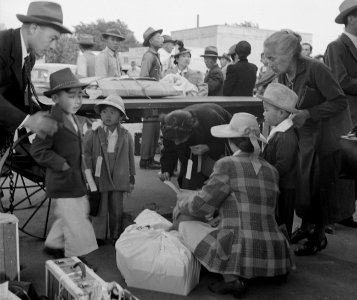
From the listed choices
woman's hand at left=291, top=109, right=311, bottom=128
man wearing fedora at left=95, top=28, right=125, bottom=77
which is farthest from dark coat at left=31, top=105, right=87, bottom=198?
man wearing fedora at left=95, top=28, right=125, bottom=77

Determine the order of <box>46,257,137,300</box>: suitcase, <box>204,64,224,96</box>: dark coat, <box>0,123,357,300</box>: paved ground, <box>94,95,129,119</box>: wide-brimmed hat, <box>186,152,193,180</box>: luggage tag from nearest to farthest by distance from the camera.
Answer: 1. <box>46,257,137,300</box>: suitcase
2. <box>0,123,357,300</box>: paved ground
3. <box>94,95,129,119</box>: wide-brimmed hat
4. <box>186,152,193,180</box>: luggage tag
5. <box>204,64,224,96</box>: dark coat

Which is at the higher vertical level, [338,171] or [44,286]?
[338,171]

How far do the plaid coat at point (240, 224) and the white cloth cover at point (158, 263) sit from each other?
13cm

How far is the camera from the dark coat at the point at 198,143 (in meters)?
4.36

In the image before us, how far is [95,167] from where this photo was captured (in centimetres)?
420

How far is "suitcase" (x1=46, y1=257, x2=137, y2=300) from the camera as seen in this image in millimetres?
2531

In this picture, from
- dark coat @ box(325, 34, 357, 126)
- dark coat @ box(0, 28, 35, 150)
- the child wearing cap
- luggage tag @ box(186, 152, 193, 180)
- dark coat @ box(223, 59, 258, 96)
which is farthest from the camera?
dark coat @ box(223, 59, 258, 96)

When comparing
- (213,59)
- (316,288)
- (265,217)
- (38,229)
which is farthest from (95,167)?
(213,59)

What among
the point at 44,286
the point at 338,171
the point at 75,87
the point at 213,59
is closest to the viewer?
the point at 44,286

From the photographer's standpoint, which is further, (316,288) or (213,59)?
(213,59)

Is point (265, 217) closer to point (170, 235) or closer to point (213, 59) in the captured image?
point (170, 235)

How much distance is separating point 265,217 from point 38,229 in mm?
2293

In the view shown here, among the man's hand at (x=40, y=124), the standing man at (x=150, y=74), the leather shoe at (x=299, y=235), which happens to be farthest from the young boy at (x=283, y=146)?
the standing man at (x=150, y=74)

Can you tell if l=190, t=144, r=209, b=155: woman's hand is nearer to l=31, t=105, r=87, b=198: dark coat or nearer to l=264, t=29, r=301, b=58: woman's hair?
l=264, t=29, r=301, b=58: woman's hair
